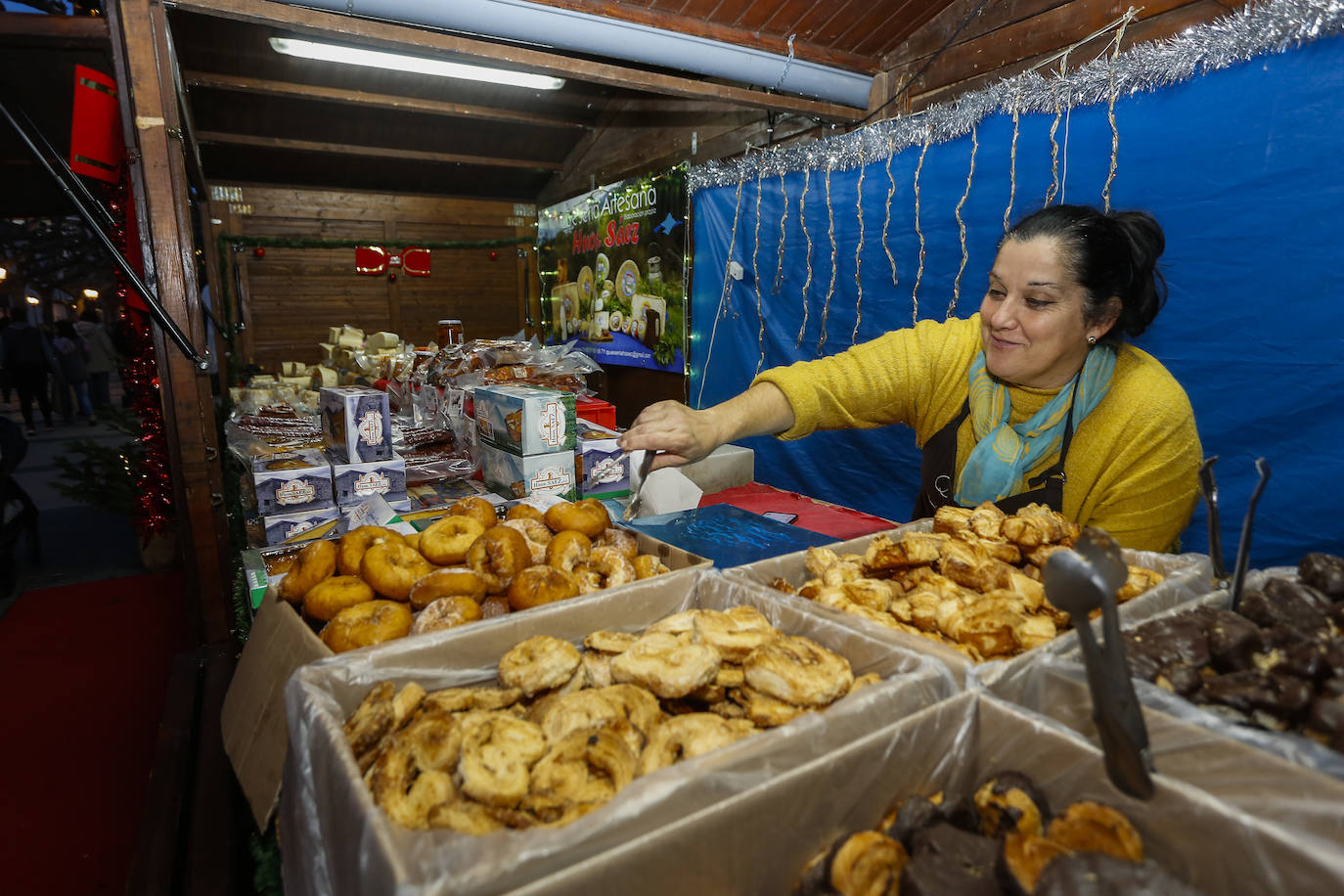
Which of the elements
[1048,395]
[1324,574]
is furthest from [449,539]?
[1048,395]

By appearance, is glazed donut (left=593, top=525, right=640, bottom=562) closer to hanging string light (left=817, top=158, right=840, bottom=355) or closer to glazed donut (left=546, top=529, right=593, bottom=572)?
glazed donut (left=546, top=529, right=593, bottom=572)

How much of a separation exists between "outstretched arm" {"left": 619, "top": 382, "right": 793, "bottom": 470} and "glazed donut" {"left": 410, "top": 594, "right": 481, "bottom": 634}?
0.88 m

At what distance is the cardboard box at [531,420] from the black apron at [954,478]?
1447mm

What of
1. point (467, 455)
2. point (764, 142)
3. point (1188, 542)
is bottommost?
point (1188, 542)

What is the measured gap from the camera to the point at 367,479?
2.79m

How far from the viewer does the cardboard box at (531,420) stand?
9.08ft

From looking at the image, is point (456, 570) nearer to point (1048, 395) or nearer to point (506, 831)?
point (506, 831)

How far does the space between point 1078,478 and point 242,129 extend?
8433 mm

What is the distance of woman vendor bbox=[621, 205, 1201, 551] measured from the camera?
78.7 inches

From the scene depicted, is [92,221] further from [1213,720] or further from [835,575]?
[1213,720]

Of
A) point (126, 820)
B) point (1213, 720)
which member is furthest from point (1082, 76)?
point (126, 820)

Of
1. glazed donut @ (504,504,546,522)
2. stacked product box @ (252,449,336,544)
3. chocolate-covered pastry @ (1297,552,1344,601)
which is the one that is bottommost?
stacked product box @ (252,449,336,544)

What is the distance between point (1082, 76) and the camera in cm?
288

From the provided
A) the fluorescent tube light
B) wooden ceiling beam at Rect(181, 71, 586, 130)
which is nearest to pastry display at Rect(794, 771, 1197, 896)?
the fluorescent tube light
